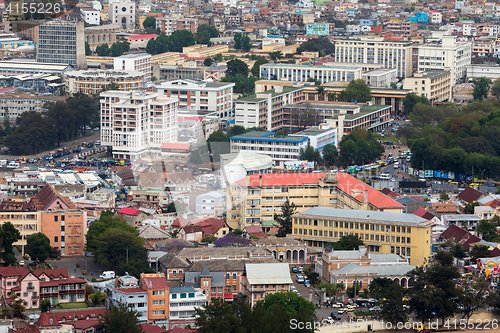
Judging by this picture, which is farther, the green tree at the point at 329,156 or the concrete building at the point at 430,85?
the concrete building at the point at 430,85

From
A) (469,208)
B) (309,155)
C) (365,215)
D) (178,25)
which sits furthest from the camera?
(178,25)

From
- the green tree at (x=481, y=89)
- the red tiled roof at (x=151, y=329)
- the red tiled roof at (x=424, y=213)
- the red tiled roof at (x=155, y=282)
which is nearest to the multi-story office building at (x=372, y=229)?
the red tiled roof at (x=424, y=213)

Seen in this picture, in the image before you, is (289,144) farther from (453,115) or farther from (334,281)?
(334,281)

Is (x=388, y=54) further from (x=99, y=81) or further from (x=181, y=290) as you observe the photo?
(x=181, y=290)

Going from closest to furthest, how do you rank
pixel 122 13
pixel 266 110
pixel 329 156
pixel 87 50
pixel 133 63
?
pixel 329 156, pixel 266 110, pixel 133 63, pixel 87 50, pixel 122 13

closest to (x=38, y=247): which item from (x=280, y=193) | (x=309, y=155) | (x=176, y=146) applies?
(x=280, y=193)

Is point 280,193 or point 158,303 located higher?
point 280,193

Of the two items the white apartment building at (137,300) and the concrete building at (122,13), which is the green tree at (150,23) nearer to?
the concrete building at (122,13)

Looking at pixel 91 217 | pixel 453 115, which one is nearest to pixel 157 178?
pixel 91 217
